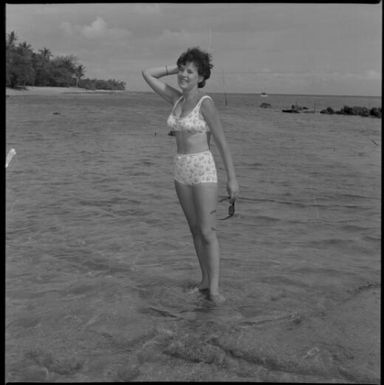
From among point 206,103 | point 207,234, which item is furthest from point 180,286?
point 206,103

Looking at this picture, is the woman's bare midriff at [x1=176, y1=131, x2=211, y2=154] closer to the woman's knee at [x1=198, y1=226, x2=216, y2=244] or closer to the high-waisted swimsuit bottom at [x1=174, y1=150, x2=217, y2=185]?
the high-waisted swimsuit bottom at [x1=174, y1=150, x2=217, y2=185]

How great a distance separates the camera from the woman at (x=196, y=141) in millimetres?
4117

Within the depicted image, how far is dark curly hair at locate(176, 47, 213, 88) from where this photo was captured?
4.12 m

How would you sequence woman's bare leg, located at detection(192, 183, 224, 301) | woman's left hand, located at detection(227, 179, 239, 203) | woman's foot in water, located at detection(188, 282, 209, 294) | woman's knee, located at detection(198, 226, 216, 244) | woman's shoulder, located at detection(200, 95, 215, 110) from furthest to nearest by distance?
woman's foot in water, located at detection(188, 282, 209, 294) → woman's knee, located at detection(198, 226, 216, 244) → woman's bare leg, located at detection(192, 183, 224, 301) → woman's left hand, located at detection(227, 179, 239, 203) → woman's shoulder, located at detection(200, 95, 215, 110)

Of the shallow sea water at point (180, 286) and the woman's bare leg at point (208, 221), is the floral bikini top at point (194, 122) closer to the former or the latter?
the woman's bare leg at point (208, 221)

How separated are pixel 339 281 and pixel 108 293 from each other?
7.31ft

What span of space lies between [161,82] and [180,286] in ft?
6.23

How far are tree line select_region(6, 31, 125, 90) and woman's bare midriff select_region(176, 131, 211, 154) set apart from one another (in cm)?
7000

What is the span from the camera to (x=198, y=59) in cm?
412

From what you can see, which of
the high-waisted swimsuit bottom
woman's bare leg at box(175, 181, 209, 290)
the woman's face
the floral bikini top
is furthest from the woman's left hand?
the woman's face

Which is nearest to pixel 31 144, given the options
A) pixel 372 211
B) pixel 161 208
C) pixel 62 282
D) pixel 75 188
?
pixel 75 188

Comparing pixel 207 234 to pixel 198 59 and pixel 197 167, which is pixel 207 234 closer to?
pixel 197 167

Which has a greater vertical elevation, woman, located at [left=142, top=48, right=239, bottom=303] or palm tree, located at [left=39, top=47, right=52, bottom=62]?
palm tree, located at [left=39, top=47, right=52, bottom=62]

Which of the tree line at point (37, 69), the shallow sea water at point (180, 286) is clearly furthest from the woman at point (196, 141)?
the tree line at point (37, 69)
